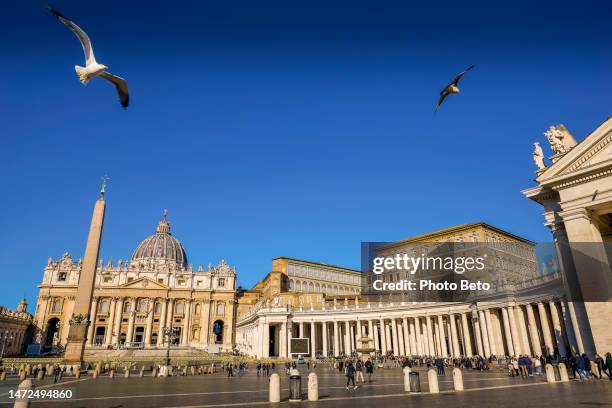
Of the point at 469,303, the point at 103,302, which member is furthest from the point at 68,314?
the point at 469,303

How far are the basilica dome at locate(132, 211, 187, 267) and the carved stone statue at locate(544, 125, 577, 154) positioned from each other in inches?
4235

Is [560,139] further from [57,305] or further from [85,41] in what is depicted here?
[57,305]

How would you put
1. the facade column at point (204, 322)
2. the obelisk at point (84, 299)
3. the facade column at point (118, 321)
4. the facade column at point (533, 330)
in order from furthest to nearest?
the facade column at point (204, 322) → the facade column at point (118, 321) → the facade column at point (533, 330) → the obelisk at point (84, 299)

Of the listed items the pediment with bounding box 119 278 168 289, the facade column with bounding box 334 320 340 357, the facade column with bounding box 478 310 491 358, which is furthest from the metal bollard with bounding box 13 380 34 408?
the pediment with bounding box 119 278 168 289

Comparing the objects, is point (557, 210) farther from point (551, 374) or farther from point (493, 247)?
point (493, 247)

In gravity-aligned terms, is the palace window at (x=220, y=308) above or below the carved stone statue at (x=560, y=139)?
below

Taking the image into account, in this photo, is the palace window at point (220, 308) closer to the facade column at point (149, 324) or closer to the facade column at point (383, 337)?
the facade column at point (149, 324)

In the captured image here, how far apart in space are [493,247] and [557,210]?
38368 millimetres

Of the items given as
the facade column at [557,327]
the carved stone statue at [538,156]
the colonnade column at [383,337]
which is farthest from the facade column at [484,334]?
the carved stone statue at [538,156]

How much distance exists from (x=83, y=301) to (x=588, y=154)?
115ft

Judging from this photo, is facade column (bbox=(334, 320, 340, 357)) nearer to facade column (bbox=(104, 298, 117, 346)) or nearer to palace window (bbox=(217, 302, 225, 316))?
palace window (bbox=(217, 302, 225, 316))

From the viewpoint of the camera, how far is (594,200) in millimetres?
18938

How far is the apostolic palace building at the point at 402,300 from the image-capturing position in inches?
760

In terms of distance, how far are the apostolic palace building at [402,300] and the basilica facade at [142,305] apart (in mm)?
241
